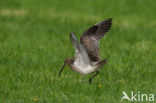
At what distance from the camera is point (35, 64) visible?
9484mm

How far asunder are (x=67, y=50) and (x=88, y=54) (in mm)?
3004

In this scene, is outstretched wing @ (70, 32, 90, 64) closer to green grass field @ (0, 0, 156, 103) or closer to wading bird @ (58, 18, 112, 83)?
wading bird @ (58, 18, 112, 83)

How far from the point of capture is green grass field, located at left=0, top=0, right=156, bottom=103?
7504mm

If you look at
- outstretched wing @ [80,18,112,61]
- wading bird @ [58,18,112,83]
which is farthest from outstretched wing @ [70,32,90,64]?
outstretched wing @ [80,18,112,61]

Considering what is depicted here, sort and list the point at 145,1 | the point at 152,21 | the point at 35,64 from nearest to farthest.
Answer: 1. the point at 35,64
2. the point at 152,21
3. the point at 145,1

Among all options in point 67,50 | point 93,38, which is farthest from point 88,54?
point 67,50

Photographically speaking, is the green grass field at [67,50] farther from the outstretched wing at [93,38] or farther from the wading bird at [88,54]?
the outstretched wing at [93,38]

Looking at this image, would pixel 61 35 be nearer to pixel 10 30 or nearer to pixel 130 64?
pixel 10 30

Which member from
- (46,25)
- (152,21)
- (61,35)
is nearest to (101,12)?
(152,21)

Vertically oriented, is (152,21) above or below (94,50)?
below

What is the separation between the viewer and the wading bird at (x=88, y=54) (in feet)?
23.8

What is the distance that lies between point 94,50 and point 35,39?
418 cm

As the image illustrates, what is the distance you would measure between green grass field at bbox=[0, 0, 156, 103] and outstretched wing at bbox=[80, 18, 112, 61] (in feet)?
1.78

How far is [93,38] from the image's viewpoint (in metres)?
8.61
